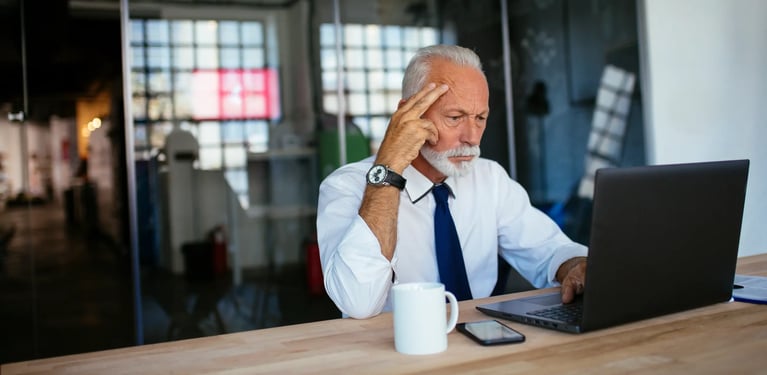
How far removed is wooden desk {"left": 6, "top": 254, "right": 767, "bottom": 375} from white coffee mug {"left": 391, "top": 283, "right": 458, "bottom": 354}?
0.06 feet

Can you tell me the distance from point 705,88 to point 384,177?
360 cm

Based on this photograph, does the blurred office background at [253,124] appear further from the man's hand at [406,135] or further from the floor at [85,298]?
the man's hand at [406,135]

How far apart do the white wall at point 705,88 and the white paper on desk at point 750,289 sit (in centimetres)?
302

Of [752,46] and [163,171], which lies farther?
[752,46]

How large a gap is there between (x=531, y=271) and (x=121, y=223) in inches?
107

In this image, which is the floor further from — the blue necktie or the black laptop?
the black laptop

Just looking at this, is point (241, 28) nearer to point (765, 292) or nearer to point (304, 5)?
point (304, 5)

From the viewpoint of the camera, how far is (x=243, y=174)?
4.23 m

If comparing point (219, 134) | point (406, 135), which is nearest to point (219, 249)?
point (219, 134)

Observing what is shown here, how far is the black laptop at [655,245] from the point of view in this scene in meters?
1.02

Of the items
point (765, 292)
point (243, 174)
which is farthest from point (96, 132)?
point (765, 292)

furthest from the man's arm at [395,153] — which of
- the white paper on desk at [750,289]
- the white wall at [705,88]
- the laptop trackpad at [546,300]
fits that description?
the white wall at [705,88]

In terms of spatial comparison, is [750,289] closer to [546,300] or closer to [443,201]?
[546,300]

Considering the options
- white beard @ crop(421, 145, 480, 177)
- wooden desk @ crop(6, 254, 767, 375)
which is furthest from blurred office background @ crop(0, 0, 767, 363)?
wooden desk @ crop(6, 254, 767, 375)
